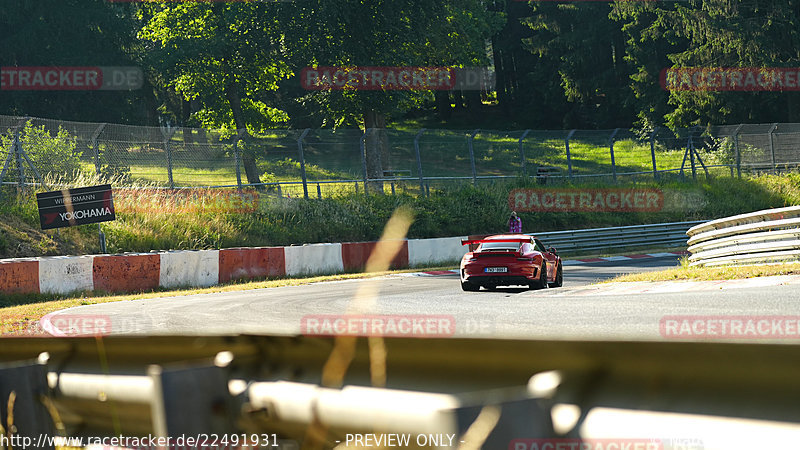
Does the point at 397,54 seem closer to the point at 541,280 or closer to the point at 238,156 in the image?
the point at 238,156

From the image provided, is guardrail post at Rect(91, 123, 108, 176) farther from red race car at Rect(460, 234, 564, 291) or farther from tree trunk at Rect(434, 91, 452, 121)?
tree trunk at Rect(434, 91, 452, 121)

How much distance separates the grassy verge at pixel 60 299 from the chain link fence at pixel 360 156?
228 inches

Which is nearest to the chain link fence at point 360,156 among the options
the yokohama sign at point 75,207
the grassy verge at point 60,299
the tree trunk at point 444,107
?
the yokohama sign at point 75,207

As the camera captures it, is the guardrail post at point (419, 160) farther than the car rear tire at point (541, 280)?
Yes

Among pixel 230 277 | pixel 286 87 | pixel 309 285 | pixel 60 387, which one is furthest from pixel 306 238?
pixel 286 87

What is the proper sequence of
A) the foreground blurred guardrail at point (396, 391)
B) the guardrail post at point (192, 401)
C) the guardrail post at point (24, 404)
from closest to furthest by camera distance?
the foreground blurred guardrail at point (396, 391), the guardrail post at point (192, 401), the guardrail post at point (24, 404)

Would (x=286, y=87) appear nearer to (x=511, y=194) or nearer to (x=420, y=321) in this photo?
(x=511, y=194)

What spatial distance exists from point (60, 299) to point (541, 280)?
938 cm

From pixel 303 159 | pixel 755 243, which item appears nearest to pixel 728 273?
pixel 755 243

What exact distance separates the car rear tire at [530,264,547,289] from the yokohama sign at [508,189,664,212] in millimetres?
15306

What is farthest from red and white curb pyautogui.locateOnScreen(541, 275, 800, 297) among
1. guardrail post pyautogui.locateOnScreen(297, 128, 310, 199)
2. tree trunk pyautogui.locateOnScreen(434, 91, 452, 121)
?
tree trunk pyautogui.locateOnScreen(434, 91, 452, 121)

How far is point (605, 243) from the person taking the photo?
3244 cm

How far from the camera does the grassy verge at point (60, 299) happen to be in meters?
13.4

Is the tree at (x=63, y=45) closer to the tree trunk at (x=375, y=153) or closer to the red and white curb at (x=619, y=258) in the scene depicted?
the tree trunk at (x=375, y=153)
